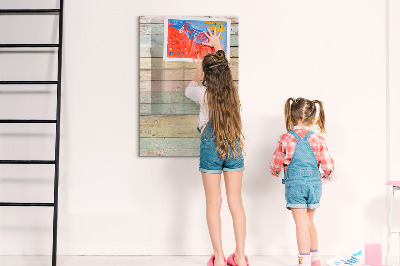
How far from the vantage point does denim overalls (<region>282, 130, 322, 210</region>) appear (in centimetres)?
296

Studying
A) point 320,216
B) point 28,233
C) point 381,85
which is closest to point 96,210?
point 28,233

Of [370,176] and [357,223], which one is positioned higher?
[370,176]

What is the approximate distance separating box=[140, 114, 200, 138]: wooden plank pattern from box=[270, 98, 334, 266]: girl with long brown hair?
723mm

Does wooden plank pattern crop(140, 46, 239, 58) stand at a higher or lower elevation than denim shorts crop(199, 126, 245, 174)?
higher

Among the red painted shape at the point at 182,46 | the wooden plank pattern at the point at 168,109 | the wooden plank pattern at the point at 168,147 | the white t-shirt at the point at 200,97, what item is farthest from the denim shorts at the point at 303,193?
the red painted shape at the point at 182,46

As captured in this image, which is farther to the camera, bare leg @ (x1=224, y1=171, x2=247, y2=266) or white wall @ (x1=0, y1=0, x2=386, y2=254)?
white wall @ (x1=0, y1=0, x2=386, y2=254)

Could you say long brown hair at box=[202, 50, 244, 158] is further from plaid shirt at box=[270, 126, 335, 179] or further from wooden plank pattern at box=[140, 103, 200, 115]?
wooden plank pattern at box=[140, 103, 200, 115]

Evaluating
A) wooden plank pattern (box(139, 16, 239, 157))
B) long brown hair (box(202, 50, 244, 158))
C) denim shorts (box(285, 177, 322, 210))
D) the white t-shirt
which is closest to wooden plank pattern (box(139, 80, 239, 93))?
wooden plank pattern (box(139, 16, 239, 157))

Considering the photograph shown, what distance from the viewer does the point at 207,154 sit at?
9.84ft

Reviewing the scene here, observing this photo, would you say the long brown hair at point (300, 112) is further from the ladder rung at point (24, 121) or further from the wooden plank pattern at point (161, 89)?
the ladder rung at point (24, 121)

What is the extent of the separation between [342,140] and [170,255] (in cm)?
149

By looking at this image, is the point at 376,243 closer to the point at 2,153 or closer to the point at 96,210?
the point at 96,210

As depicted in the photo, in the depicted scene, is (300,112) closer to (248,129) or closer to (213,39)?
(248,129)

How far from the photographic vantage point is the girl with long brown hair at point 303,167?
296 cm
